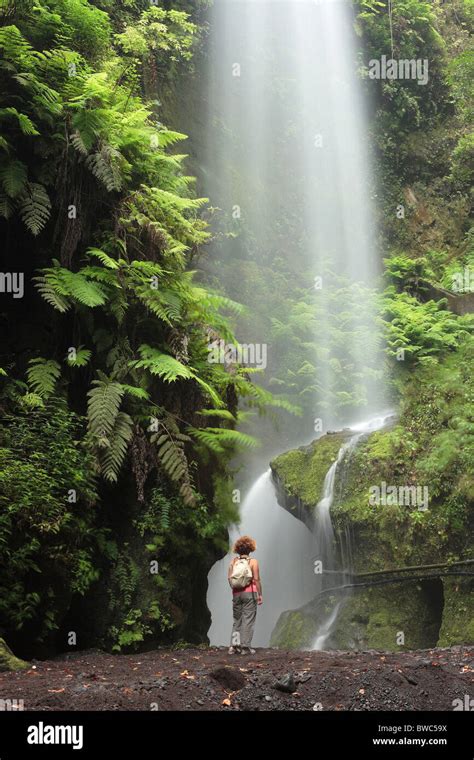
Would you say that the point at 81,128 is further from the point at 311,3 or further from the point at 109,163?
the point at 311,3

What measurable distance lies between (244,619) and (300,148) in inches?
694

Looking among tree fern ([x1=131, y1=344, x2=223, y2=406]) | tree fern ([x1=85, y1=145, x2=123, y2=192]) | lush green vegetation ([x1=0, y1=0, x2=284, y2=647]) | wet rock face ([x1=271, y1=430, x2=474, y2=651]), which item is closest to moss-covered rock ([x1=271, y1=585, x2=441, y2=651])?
wet rock face ([x1=271, y1=430, x2=474, y2=651])

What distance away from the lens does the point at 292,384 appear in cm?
1563

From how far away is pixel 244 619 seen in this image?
22.6 feet

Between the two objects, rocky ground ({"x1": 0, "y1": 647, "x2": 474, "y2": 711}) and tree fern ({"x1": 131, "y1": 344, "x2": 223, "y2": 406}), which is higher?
tree fern ({"x1": 131, "y1": 344, "x2": 223, "y2": 406})

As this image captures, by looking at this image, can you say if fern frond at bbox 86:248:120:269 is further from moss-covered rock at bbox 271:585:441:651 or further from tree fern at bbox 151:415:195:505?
moss-covered rock at bbox 271:585:441:651

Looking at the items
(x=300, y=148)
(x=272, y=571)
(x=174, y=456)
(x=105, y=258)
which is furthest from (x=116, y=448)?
(x=300, y=148)

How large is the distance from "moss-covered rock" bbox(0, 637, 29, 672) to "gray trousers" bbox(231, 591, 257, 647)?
2117 millimetres

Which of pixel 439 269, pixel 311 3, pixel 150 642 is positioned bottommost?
pixel 150 642

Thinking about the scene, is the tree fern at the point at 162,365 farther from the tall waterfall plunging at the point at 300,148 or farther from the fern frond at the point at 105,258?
the tall waterfall plunging at the point at 300,148

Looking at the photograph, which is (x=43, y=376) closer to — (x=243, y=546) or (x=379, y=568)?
(x=243, y=546)

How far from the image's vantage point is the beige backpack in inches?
271

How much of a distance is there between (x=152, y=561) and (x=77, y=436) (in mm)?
1614
